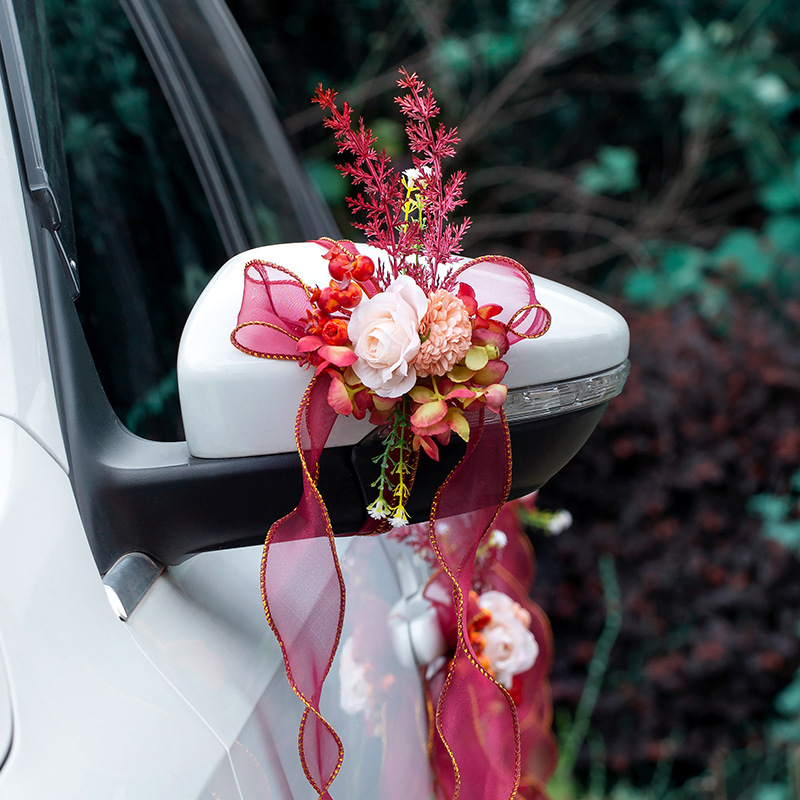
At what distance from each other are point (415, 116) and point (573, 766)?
250 centimetres

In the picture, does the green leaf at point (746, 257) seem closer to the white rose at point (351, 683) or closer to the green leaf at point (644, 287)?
the green leaf at point (644, 287)

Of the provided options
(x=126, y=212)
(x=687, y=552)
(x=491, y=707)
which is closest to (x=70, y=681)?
(x=491, y=707)

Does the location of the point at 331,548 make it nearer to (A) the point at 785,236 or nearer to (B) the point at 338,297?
(B) the point at 338,297

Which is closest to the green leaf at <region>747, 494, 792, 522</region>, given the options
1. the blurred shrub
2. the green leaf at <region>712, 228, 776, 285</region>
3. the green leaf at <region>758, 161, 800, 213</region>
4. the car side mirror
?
the blurred shrub

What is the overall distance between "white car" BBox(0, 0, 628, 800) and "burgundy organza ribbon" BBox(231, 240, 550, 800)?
1.1 inches

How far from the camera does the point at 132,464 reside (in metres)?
0.80

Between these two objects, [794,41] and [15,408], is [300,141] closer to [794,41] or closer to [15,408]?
[794,41]

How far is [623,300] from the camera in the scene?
3.70 meters

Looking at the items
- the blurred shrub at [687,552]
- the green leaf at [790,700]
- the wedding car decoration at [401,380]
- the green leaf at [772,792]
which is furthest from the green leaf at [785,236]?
the wedding car decoration at [401,380]

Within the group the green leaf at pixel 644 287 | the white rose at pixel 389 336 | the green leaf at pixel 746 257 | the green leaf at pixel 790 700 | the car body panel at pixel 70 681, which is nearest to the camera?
the car body panel at pixel 70 681

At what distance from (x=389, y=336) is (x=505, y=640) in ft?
2.58

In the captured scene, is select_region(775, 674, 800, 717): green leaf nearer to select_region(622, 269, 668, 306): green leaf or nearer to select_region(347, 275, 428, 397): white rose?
select_region(622, 269, 668, 306): green leaf

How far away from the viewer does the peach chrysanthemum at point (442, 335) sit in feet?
2.55

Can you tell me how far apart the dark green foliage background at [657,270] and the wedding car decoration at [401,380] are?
6.53ft
